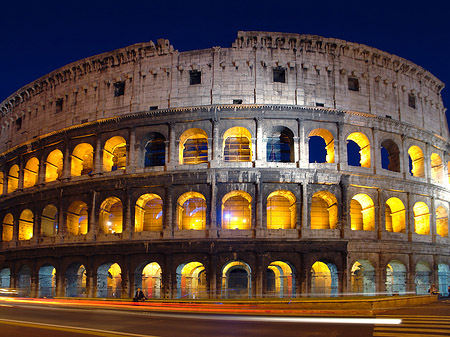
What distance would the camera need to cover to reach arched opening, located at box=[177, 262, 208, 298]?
94.6ft

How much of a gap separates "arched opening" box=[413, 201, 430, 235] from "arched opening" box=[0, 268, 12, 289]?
31961mm

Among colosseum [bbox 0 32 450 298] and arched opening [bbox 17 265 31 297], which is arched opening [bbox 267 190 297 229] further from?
arched opening [bbox 17 265 31 297]

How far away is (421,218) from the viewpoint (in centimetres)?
3256

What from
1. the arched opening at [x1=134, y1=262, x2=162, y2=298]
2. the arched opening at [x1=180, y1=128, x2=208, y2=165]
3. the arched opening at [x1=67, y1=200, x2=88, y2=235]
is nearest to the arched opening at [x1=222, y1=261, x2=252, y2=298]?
the arched opening at [x1=134, y1=262, x2=162, y2=298]

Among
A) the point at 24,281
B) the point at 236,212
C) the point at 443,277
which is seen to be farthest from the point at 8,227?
the point at 443,277

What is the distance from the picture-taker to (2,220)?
3728 centimetres

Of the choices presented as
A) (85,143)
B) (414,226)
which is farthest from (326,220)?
(85,143)

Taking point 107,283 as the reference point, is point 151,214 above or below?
above

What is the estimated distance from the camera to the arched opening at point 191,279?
28844 millimetres

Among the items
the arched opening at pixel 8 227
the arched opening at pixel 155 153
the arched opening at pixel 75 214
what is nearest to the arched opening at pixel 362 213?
the arched opening at pixel 155 153

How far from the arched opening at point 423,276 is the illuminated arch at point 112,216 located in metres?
21.2

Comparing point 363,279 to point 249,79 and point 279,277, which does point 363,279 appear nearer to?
point 279,277

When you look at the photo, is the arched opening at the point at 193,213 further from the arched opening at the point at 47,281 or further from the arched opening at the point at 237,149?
the arched opening at the point at 47,281

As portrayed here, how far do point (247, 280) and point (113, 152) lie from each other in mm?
14077
